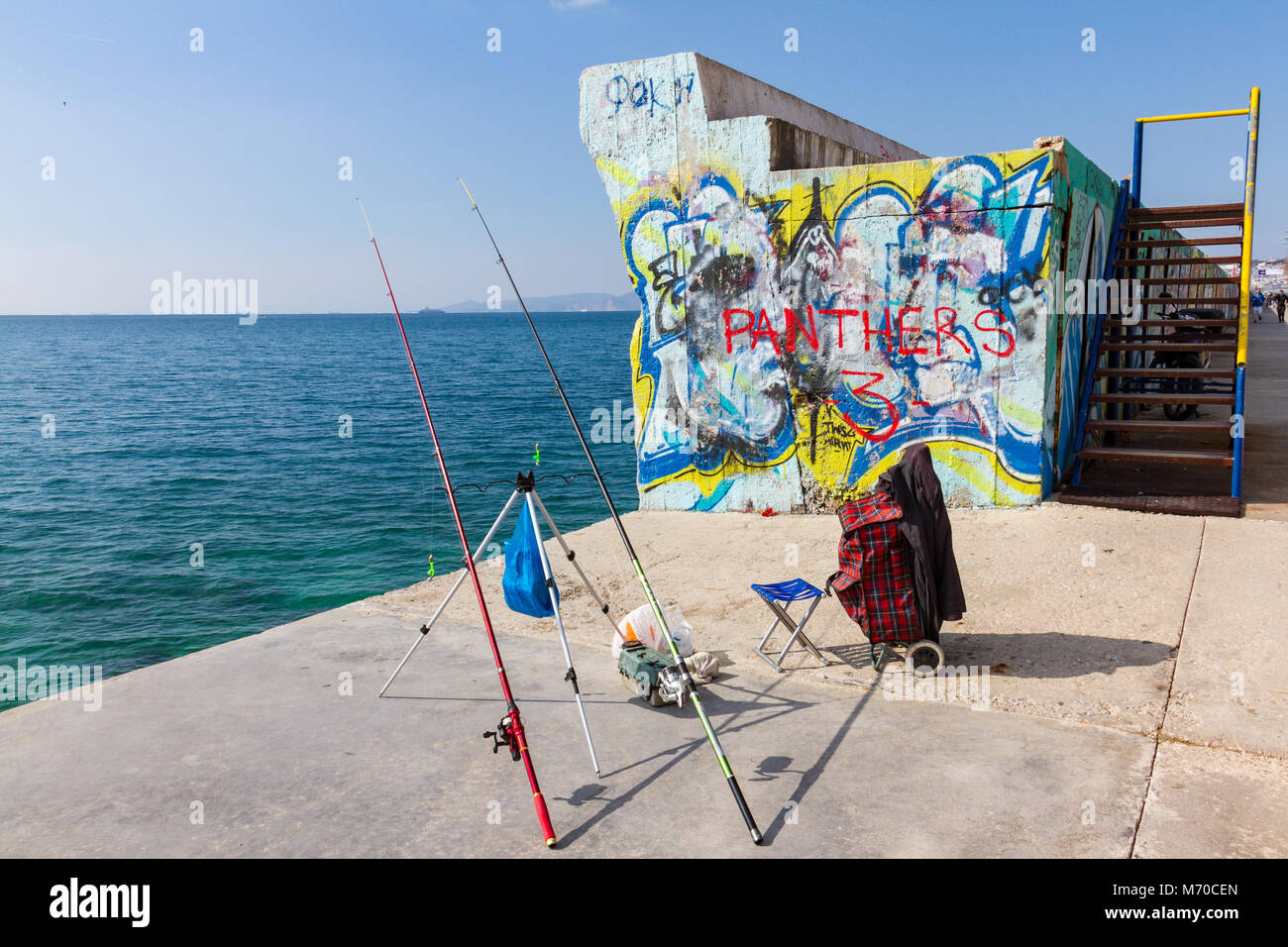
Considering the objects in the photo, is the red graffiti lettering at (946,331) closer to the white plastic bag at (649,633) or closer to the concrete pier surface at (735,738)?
the concrete pier surface at (735,738)

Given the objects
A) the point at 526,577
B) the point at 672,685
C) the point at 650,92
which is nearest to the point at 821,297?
the point at 650,92

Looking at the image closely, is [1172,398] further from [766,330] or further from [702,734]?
[702,734]

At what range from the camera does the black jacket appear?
6.34 meters

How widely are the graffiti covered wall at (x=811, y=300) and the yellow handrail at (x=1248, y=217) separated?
5.65 feet

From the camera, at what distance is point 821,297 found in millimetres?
10891

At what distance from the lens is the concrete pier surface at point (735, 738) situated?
4.65m

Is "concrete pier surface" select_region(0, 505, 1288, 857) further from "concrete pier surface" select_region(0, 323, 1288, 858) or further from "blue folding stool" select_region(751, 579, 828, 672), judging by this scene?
"blue folding stool" select_region(751, 579, 828, 672)

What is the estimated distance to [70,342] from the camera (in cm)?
12425

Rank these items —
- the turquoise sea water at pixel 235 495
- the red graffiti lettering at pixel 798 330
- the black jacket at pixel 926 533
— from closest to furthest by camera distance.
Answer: the black jacket at pixel 926 533 → the red graffiti lettering at pixel 798 330 → the turquoise sea water at pixel 235 495

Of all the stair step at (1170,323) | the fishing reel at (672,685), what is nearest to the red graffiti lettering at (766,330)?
the stair step at (1170,323)

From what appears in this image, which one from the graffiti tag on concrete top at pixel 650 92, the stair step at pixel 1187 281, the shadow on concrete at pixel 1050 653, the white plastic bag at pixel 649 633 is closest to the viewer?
the shadow on concrete at pixel 1050 653

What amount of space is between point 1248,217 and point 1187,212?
6.42 feet
